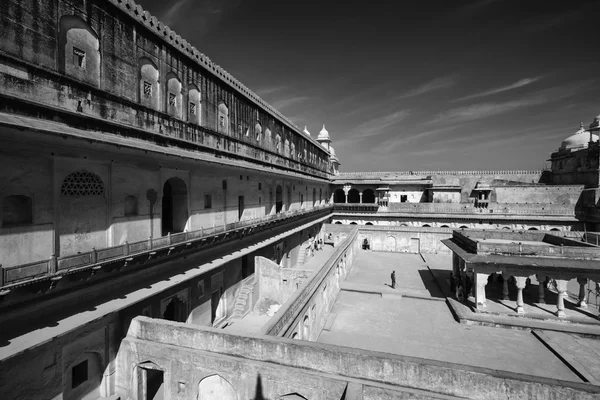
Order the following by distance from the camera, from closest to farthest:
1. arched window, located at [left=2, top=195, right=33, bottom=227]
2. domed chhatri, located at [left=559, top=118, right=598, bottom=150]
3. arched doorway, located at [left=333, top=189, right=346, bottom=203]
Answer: arched window, located at [left=2, top=195, right=33, bottom=227], domed chhatri, located at [left=559, top=118, right=598, bottom=150], arched doorway, located at [left=333, top=189, right=346, bottom=203]

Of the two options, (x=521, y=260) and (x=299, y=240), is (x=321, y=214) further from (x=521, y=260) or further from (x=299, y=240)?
(x=521, y=260)

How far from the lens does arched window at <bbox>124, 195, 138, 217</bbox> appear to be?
34.2 ft

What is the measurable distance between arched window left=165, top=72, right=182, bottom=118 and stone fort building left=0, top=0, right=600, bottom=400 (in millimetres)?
92

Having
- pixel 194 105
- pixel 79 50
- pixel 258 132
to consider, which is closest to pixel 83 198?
pixel 79 50

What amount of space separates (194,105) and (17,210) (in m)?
9.08

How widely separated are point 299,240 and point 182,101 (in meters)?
18.1

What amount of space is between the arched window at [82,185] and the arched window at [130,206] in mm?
1037

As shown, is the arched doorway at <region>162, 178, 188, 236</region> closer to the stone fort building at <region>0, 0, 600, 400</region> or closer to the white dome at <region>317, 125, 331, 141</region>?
the stone fort building at <region>0, 0, 600, 400</region>

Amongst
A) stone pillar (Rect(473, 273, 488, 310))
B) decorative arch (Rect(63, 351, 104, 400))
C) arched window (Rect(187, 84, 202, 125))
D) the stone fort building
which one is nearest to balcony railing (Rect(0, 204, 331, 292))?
the stone fort building

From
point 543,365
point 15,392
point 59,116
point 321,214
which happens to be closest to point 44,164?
point 59,116

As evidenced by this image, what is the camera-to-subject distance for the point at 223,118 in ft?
57.9

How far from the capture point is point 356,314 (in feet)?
53.3

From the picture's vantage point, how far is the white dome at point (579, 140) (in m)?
44.8

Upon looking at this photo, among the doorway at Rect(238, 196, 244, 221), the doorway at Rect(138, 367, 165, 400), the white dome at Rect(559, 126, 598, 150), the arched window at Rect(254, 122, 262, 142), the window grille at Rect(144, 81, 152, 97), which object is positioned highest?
the white dome at Rect(559, 126, 598, 150)
